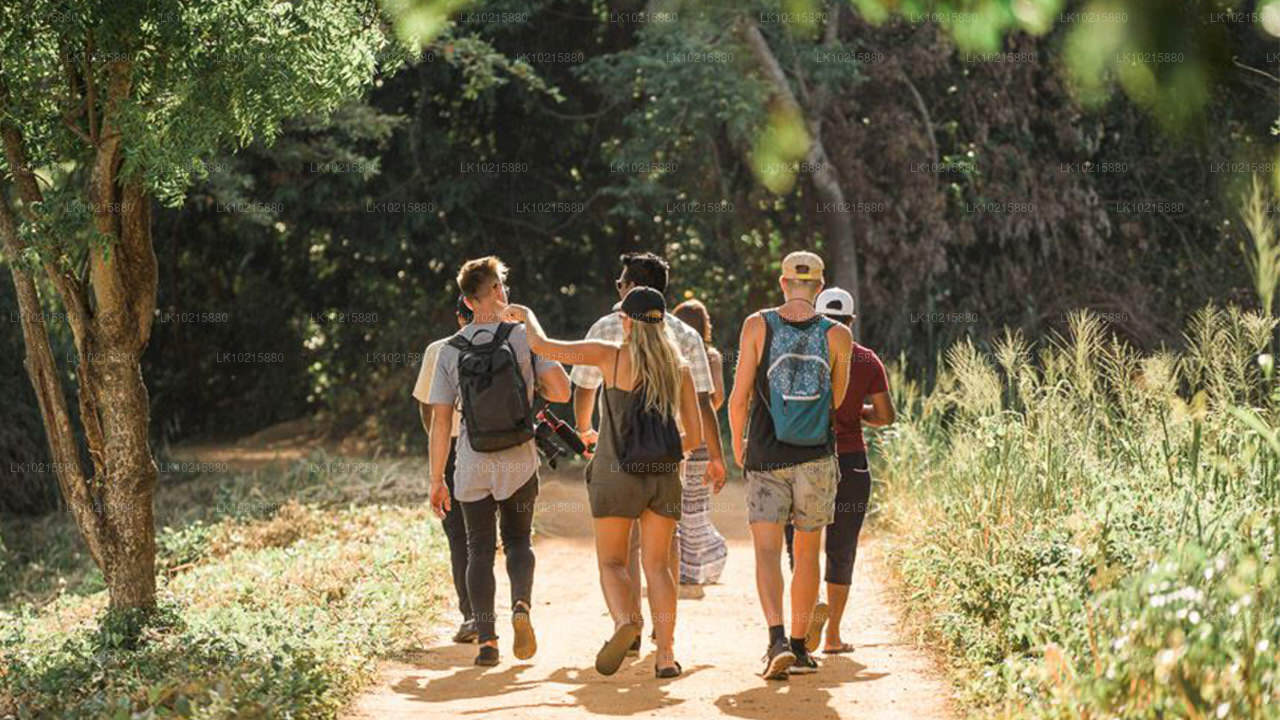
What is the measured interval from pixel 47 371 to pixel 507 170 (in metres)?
13.2

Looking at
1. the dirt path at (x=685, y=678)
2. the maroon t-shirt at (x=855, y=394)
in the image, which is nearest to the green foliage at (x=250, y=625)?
the dirt path at (x=685, y=678)

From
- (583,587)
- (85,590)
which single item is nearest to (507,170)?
(85,590)

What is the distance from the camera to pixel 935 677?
24.6ft

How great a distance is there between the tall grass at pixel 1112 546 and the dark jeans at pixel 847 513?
55 centimetres

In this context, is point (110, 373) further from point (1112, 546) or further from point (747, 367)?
point (1112, 546)

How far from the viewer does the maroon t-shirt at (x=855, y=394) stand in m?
7.86

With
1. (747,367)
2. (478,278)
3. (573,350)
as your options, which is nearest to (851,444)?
(747,367)

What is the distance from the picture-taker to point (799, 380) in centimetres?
719

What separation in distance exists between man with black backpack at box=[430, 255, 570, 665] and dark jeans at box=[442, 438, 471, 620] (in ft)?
1.38

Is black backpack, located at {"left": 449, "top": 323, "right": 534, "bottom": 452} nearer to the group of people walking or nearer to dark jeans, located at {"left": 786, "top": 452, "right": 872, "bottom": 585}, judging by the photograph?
the group of people walking

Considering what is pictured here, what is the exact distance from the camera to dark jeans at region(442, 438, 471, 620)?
835cm

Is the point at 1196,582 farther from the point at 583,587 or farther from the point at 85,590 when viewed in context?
the point at 85,590

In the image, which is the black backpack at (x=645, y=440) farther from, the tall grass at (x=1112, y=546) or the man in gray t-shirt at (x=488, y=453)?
the tall grass at (x=1112, y=546)

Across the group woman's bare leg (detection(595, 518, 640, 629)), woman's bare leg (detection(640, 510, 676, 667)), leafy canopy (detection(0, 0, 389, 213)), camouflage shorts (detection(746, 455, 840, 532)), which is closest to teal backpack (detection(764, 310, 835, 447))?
camouflage shorts (detection(746, 455, 840, 532))
